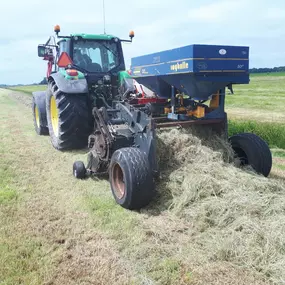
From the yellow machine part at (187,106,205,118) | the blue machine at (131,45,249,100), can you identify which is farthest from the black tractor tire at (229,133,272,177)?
the blue machine at (131,45,249,100)

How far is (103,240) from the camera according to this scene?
11.8 ft

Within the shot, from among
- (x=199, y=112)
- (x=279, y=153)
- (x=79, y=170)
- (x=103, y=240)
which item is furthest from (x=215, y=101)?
(x=279, y=153)

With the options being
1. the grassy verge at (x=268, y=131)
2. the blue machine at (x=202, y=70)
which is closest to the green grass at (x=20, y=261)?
the blue machine at (x=202, y=70)

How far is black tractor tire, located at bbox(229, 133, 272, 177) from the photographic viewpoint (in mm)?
5254

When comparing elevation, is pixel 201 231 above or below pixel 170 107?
below

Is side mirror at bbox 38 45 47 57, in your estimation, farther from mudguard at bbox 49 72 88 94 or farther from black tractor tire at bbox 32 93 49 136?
mudguard at bbox 49 72 88 94

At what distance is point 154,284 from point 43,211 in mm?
1983

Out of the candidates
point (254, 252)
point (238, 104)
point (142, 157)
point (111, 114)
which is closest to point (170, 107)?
point (111, 114)

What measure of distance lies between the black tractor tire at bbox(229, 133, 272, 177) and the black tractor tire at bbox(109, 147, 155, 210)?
185cm

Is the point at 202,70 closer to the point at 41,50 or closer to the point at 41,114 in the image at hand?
the point at 41,50

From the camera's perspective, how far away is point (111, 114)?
578 cm

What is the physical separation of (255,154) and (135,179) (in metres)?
2.09

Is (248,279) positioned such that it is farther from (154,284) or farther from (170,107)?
(170,107)

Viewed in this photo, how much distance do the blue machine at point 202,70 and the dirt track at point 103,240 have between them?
5.80 ft
